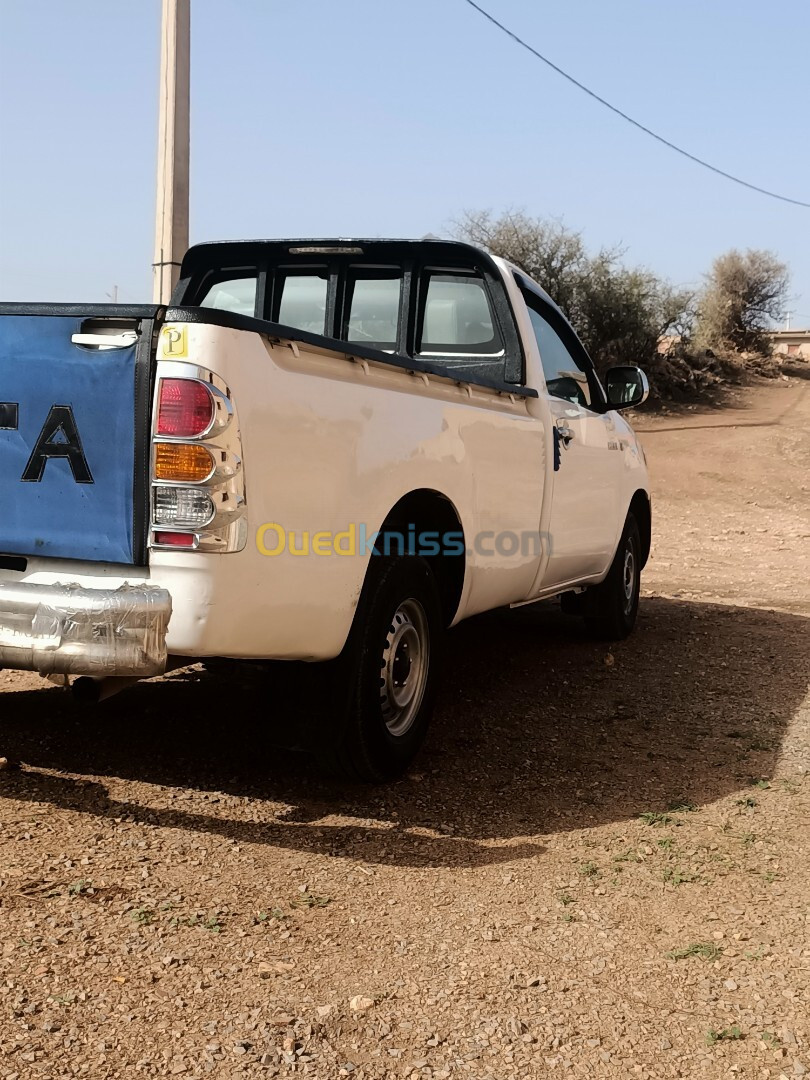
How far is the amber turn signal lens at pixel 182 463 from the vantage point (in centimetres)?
329

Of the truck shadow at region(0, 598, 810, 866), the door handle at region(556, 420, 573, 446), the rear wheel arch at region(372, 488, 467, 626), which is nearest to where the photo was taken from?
the truck shadow at region(0, 598, 810, 866)

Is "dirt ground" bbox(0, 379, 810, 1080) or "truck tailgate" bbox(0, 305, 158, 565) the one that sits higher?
"truck tailgate" bbox(0, 305, 158, 565)

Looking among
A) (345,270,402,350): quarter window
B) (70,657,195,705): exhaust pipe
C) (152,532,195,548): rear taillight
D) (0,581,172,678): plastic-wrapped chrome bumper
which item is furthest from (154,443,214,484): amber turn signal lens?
(345,270,402,350): quarter window

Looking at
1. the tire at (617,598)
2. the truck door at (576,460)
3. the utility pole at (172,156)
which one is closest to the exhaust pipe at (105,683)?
the truck door at (576,460)

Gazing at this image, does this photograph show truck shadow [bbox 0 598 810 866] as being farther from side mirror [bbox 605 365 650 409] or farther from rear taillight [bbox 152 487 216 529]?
side mirror [bbox 605 365 650 409]

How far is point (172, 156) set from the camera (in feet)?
28.3

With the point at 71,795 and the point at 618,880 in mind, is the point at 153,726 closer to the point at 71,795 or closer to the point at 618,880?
the point at 71,795

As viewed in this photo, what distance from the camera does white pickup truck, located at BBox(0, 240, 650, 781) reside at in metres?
3.33

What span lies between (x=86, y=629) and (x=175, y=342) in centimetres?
88

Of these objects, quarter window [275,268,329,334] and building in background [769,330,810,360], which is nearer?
quarter window [275,268,329,334]

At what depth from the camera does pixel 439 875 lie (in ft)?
11.8

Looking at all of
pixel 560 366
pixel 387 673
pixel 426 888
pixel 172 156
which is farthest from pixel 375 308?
pixel 172 156

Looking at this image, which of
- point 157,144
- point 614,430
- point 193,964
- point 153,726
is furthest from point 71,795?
point 157,144

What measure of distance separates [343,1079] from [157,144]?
7771mm
